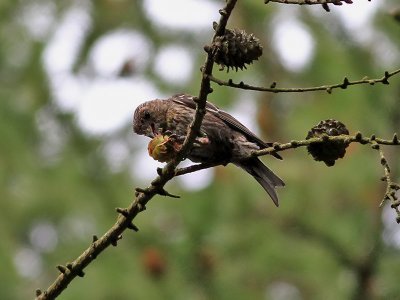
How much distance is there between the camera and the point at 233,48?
1.90 m

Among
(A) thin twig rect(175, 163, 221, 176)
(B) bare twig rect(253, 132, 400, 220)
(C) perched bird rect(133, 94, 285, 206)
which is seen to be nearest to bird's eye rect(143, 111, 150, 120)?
(C) perched bird rect(133, 94, 285, 206)

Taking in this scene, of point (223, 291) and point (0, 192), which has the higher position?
point (0, 192)

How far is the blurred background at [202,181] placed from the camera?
13.0 ft

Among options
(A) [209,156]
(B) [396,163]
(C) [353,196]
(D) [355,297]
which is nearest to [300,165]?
(C) [353,196]

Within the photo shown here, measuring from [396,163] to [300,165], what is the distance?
1.12m

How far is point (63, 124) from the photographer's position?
4.85 metres

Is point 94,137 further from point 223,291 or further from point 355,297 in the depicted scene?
point 355,297

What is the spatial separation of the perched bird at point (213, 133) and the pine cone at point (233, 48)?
37cm

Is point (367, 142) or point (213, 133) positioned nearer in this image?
point (367, 142)

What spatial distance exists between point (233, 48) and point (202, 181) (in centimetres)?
251

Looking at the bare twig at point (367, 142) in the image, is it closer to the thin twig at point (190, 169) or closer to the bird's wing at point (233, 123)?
the thin twig at point (190, 169)

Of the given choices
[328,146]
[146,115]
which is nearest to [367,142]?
[328,146]

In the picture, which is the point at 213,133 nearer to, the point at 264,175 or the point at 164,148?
the point at 264,175

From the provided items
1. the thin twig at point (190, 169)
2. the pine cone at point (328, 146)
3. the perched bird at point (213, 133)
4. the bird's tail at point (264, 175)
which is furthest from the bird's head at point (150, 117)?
the pine cone at point (328, 146)
